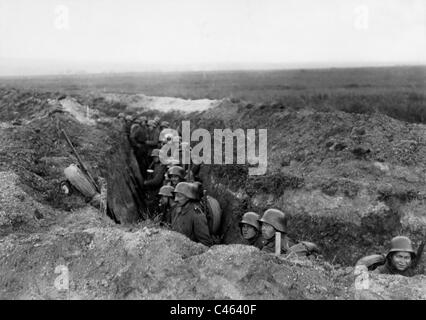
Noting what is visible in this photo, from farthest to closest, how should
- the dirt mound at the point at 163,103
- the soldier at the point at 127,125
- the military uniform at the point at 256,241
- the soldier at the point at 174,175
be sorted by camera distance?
the dirt mound at the point at 163,103, the soldier at the point at 127,125, the soldier at the point at 174,175, the military uniform at the point at 256,241

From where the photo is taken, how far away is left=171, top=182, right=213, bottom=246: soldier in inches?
272

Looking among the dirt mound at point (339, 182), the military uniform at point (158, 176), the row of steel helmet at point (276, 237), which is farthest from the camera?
the military uniform at point (158, 176)

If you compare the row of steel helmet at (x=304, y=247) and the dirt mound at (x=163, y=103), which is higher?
the dirt mound at (x=163, y=103)

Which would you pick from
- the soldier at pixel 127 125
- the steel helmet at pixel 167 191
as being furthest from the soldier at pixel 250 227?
the soldier at pixel 127 125

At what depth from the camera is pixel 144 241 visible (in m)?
5.12

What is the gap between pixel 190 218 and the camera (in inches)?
274

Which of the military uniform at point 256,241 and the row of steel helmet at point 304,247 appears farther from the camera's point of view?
the military uniform at point 256,241

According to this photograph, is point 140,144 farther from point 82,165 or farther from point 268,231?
point 268,231

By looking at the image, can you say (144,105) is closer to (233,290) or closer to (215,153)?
(215,153)

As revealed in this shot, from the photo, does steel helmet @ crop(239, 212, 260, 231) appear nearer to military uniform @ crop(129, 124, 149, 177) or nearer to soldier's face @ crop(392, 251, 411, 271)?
soldier's face @ crop(392, 251, 411, 271)

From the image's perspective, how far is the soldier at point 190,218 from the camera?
6.91 m

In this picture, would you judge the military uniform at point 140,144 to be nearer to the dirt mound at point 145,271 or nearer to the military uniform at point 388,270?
the dirt mound at point 145,271

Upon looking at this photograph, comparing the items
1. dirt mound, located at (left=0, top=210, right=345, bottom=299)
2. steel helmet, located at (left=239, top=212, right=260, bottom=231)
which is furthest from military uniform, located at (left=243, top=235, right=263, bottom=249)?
dirt mound, located at (left=0, top=210, right=345, bottom=299)

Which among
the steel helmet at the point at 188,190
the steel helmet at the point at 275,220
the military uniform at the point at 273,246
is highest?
the steel helmet at the point at 188,190
